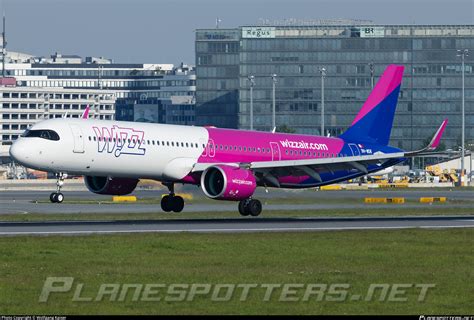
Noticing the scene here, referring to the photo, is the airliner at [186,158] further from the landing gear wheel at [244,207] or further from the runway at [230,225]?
the runway at [230,225]

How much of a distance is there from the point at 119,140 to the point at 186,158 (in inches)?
148

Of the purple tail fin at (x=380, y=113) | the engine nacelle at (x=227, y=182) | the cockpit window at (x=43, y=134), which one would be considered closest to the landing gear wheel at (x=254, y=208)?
the engine nacelle at (x=227, y=182)

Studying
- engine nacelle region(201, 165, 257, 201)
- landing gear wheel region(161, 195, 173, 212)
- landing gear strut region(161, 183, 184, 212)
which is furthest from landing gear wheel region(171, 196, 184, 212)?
engine nacelle region(201, 165, 257, 201)

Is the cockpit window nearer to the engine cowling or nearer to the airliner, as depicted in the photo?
the airliner

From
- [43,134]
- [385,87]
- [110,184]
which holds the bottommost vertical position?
[110,184]

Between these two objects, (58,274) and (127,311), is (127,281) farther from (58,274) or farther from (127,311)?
(127,311)

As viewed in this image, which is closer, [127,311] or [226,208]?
[127,311]

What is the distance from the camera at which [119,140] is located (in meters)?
53.1

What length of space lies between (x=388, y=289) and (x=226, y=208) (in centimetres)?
3925

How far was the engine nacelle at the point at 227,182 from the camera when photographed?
172 ft

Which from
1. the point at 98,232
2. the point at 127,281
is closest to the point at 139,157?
the point at 98,232

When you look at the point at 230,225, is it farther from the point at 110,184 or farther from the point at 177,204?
the point at 177,204

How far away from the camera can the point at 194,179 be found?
55.6 m

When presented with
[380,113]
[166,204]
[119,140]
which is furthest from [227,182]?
[380,113]
